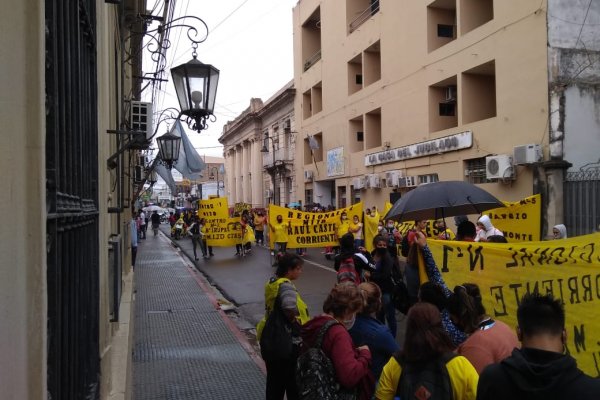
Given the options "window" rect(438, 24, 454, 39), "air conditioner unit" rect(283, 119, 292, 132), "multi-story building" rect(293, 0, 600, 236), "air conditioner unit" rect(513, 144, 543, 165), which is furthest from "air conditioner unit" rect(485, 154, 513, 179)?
"air conditioner unit" rect(283, 119, 292, 132)

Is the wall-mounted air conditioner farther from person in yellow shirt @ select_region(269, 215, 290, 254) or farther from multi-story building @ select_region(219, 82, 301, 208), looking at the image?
multi-story building @ select_region(219, 82, 301, 208)

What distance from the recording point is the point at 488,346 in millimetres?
3135

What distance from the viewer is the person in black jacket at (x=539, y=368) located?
2.11 metres

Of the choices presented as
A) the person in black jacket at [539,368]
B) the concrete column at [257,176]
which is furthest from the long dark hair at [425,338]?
the concrete column at [257,176]

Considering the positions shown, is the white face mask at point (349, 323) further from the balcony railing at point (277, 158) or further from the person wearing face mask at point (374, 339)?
the balcony railing at point (277, 158)

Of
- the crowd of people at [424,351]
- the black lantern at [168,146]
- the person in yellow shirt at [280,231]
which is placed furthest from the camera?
the person in yellow shirt at [280,231]

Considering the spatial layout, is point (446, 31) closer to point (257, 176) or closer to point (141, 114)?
point (141, 114)

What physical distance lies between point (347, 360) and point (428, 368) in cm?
65

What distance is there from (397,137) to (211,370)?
51.5 feet

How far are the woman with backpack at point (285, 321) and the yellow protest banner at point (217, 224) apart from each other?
1568 cm

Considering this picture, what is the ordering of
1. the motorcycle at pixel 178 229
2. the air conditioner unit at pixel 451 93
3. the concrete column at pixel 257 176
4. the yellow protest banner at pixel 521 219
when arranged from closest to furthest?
the yellow protest banner at pixel 521 219 → the air conditioner unit at pixel 451 93 → the motorcycle at pixel 178 229 → the concrete column at pixel 257 176

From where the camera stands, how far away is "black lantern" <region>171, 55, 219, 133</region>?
22.3 feet

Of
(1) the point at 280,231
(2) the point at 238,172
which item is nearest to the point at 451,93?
(1) the point at 280,231

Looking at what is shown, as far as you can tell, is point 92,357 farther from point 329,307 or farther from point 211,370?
point 211,370
